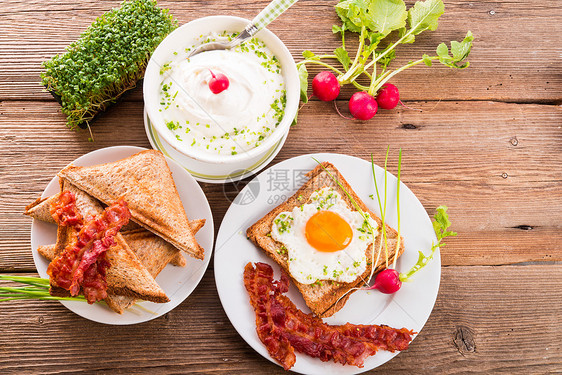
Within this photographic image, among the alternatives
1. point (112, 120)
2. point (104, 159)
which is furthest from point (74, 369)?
point (112, 120)

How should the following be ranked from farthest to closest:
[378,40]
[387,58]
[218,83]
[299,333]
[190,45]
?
[387,58] → [378,40] → [299,333] → [190,45] → [218,83]

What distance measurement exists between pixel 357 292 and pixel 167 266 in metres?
1.15

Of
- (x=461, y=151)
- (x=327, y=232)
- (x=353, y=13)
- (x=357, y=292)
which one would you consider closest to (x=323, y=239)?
(x=327, y=232)

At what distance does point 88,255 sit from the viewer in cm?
209

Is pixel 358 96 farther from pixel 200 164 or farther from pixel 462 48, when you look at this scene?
pixel 200 164

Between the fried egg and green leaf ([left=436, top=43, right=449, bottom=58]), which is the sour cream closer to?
the fried egg

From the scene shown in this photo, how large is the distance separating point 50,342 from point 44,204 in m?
0.92

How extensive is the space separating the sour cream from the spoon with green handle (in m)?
0.05

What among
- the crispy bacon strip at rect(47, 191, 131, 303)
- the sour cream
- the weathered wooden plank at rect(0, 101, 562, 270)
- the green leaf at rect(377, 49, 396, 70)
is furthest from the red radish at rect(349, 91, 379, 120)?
the crispy bacon strip at rect(47, 191, 131, 303)

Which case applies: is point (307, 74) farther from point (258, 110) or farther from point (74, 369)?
point (74, 369)

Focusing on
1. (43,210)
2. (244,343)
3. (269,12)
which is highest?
(269,12)

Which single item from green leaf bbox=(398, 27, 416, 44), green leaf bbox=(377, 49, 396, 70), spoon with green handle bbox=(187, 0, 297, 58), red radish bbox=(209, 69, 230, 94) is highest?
spoon with green handle bbox=(187, 0, 297, 58)

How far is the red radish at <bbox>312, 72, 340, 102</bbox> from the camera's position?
2.67 m

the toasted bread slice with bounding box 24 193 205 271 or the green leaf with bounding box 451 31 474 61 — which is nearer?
the toasted bread slice with bounding box 24 193 205 271
